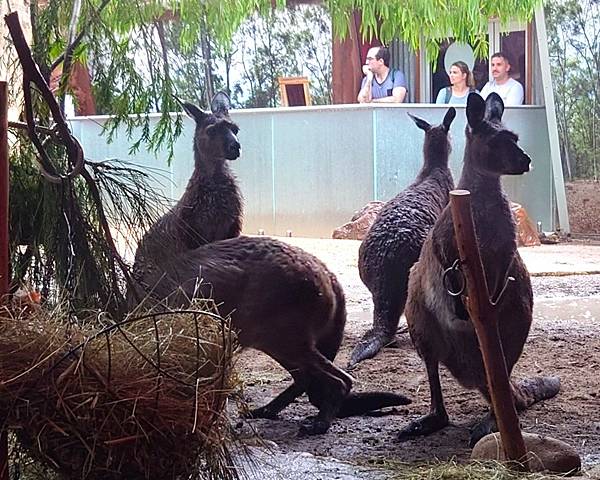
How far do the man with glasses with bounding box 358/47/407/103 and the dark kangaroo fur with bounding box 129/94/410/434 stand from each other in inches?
207

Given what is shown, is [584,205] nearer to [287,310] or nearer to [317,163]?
[317,163]

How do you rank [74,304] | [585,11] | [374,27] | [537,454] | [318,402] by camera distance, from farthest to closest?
1. [585,11]
2. [374,27]
3. [318,402]
4. [537,454]
5. [74,304]

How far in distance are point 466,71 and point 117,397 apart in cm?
781

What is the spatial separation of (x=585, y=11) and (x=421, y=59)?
1.91m

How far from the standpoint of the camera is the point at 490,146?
178 inches

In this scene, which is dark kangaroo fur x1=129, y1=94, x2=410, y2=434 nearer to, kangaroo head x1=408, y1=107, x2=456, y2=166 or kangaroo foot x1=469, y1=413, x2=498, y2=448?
kangaroo foot x1=469, y1=413, x2=498, y2=448

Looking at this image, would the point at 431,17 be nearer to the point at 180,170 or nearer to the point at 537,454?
the point at 180,170

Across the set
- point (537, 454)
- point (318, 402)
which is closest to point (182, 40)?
point (318, 402)

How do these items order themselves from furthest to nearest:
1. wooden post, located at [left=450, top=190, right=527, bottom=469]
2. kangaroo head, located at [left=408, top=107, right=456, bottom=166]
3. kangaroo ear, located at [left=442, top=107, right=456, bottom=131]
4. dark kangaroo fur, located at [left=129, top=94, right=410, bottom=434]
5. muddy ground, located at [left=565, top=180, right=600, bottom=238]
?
muddy ground, located at [left=565, top=180, right=600, bottom=238] → kangaroo head, located at [left=408, top=107, right=456, bottom=166] → kangaroo ear, located at [left=442, top=107, right=456, bottom=131] → dark kangaroo fur, located at [left=129, top=94, right=410, bottom=434] → wooden post, located at [left=450, top=190, right=527, bottom=469]

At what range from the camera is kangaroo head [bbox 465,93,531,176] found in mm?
4500

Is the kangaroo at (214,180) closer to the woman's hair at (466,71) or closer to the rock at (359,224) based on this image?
the rock at (359,224)

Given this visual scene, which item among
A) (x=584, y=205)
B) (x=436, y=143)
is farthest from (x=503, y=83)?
(x=436, y=143)

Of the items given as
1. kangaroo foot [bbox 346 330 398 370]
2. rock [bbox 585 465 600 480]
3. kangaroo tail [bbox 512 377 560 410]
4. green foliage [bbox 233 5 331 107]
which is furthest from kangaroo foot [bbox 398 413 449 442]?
Answer: green foliage [bbox 233 5 331 107]

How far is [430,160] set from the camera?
635 centimetres
